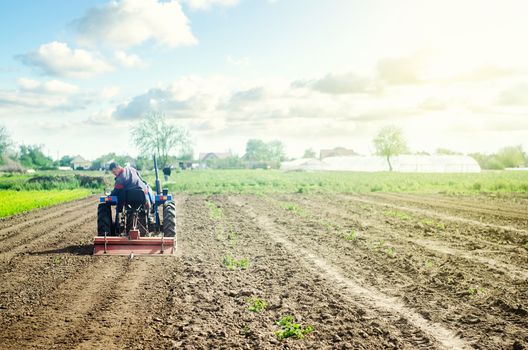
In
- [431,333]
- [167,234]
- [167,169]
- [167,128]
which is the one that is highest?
[167,128]

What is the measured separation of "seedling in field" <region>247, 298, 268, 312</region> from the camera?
645cm

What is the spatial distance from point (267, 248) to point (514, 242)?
6554 millimetres

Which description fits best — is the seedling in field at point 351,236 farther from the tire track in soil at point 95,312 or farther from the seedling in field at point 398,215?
the tire track in soil at point 95,312

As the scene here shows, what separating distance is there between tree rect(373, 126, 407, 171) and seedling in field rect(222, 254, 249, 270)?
7620 cm

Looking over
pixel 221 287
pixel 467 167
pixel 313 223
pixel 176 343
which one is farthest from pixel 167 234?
pixel 467 167

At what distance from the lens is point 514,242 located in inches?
463

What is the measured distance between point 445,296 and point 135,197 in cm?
630

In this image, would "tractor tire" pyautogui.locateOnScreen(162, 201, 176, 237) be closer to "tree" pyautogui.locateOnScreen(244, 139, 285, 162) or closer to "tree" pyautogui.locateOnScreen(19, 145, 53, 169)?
"tree" pyautogui.locateOnScreen(19, 145, 53, 169)

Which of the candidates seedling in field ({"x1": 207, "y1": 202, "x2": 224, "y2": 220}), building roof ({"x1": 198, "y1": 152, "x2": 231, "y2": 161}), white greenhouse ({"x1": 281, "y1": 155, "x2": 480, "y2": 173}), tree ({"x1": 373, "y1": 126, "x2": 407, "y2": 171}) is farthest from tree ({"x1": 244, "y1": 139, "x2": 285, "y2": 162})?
seedling in field ({"x1": 207, "y1": 202, "x2": 224, "y2": 220})

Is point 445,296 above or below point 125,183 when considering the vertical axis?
below

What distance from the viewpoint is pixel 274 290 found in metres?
7.43

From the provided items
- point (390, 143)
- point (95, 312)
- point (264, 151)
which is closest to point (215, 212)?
point (95, 312)

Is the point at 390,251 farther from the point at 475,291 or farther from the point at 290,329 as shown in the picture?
the point at 290,329

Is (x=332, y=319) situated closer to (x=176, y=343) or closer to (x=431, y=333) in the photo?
(x=431, y=333)
